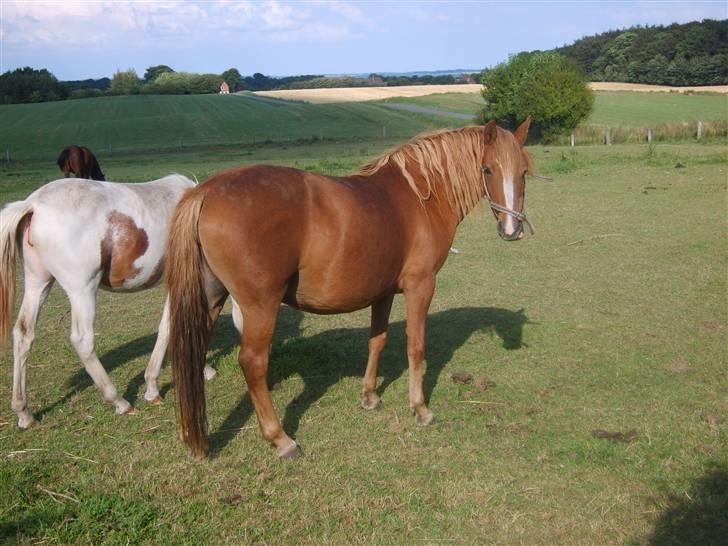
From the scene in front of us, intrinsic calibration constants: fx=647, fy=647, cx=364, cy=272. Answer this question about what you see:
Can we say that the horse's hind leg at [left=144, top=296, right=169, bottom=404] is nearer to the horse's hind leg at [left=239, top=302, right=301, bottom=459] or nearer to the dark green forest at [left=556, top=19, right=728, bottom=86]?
the horse's hind leg at [left=239, top=302, right=301, bottom=459]

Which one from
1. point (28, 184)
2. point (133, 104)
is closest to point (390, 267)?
point (28, 184)

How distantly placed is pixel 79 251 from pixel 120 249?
0.34m

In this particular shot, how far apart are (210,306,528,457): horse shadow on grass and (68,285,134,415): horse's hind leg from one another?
41.6 inches

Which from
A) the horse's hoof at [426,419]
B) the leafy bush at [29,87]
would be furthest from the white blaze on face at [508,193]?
the leafy bush at [29,87]

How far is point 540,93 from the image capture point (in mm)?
42500

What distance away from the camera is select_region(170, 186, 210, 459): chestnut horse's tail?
4316 mm

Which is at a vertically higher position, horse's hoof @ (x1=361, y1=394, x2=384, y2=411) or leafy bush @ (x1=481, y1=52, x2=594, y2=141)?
leafy bush @ (x1=481, y1=52, x2=594, y2=141)

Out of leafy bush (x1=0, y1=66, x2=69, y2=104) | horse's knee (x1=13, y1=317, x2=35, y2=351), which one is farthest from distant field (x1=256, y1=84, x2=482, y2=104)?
horse's knee (x1=13, y1=317, x2=35, y2=351)

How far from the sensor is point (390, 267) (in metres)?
5.03

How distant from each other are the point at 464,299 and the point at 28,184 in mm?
17922

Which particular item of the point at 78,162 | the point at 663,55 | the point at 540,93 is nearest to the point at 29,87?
the point at 540,93

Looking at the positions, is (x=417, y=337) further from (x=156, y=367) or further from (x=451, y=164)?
(x=156, y=367)

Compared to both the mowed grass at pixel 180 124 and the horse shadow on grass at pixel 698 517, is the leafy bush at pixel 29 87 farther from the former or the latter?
the horse shadow on grass at pixel 698 517

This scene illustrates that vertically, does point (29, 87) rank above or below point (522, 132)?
above
